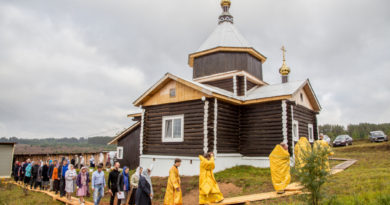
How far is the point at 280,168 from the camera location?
29.5ft

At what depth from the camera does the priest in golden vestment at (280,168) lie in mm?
8750

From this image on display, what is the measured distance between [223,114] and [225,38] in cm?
686

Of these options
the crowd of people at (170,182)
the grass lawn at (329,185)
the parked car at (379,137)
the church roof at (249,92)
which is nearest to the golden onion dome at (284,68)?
the church roof at (249,92)

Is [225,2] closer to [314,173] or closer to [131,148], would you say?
[131,148]

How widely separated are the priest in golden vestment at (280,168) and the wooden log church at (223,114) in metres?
4.88

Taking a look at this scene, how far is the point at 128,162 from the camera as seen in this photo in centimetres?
2217

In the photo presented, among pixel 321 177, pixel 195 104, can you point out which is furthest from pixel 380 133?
pixel 321 177

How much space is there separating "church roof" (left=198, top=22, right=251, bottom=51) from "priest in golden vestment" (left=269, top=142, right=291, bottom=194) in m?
10.9

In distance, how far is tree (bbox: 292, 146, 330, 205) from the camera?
5.87 m

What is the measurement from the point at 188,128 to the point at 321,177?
30.6 ft

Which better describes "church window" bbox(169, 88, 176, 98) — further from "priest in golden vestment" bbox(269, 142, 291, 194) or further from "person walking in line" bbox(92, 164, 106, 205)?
"priest in golden vestment" bbox(269, 142, 291, 194)

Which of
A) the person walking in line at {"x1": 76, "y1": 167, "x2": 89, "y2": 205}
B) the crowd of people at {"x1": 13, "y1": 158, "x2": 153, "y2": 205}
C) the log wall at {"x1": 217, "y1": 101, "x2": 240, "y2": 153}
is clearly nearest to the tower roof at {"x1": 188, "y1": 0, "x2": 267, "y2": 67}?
the log wall at {"x1": 217, "y1": 101, "x2": 240, "y2": 153}

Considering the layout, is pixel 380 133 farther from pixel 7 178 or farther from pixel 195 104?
pixel 7 178

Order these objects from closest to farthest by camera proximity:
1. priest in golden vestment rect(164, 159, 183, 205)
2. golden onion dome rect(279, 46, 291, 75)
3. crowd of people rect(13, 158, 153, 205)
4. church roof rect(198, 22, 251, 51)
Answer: crowd of people rect(13, 158, 153, 205), priest in golden vestment rect(164, 159, 183, 205), church roof rect(198, 22, 251, 51), golden onion dome rect(279, 46, 291, 75)
